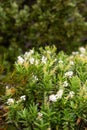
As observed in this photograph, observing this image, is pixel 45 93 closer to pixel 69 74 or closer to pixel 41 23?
pixel 69 74

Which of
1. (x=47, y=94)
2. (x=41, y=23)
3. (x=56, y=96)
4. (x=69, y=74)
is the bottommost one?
(x=56, y=96)

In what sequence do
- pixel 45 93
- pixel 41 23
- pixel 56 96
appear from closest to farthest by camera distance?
pixel 56 96 → pixel 45 93 → pixel 41 23

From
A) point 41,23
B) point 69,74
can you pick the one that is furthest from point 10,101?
point 41,23

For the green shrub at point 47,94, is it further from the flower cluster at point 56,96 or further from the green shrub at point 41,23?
the green shrub at point 41,23

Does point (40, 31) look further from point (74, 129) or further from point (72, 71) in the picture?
point (74, 129)

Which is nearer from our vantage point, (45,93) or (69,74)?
(45,93)

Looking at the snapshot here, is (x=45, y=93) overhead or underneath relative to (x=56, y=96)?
overhead

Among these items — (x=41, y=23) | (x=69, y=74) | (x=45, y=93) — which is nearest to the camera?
(x=45, y=93)
